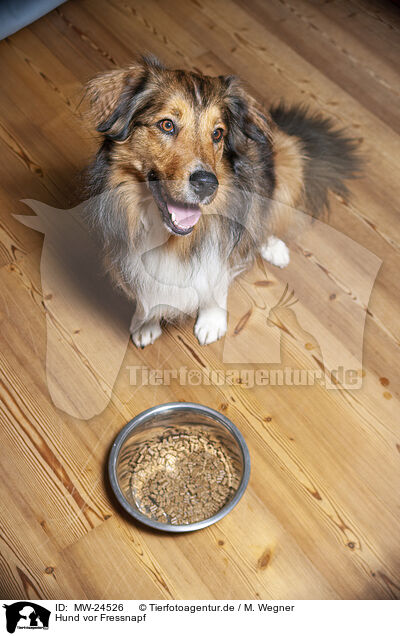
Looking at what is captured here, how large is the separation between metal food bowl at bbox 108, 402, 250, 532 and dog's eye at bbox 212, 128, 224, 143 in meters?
0.85

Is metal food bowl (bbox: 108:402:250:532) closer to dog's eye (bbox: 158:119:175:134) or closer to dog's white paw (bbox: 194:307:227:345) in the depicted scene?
dog's white paw (bbox: 194:307:227:345)

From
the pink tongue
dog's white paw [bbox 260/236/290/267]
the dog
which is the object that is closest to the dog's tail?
the dog

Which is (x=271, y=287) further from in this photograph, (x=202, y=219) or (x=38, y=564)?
(x=38, y=564)

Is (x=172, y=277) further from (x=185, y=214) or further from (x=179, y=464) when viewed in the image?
(x=179, y=464)

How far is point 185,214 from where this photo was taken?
176cm

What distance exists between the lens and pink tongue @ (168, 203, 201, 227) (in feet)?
5.71

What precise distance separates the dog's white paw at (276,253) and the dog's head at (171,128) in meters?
0.63

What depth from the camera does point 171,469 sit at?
79.3 inches

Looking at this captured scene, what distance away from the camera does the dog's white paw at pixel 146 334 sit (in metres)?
2.22

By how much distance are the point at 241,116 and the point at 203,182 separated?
0.32 meters

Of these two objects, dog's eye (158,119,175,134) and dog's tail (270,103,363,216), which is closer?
dog's eye (158,119,175,134)
